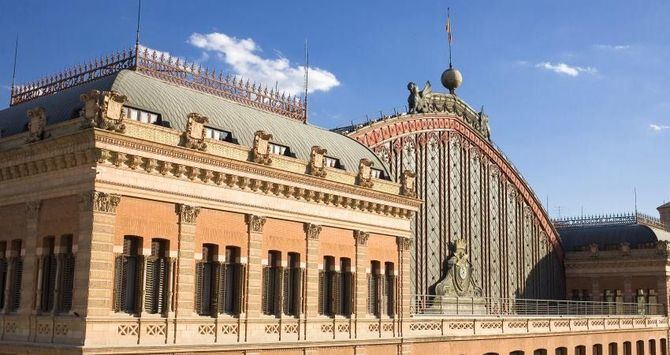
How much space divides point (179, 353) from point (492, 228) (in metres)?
42.4

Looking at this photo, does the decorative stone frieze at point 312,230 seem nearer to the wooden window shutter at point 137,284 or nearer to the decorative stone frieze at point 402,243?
the decorative stone frieze at point 402,243

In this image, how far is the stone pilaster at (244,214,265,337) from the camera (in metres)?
32.6

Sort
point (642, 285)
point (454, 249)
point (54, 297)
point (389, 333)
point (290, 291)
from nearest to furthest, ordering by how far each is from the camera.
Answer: point (54, 297)
point (290, 291)
point (389, 333)
point (454, 249)
point (642, 285)

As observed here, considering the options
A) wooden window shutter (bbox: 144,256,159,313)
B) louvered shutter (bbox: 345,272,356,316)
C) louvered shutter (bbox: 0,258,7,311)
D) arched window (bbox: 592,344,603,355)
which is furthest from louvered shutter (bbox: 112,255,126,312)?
arched window (bbox: 592,344,603,355)

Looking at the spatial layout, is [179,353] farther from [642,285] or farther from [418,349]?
[642,285]

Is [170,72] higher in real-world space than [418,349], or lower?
higher

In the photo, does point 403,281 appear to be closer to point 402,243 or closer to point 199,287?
point 402,243

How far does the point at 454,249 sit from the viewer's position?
60281 mm

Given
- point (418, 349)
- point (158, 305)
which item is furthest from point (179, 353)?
point (418, 349)

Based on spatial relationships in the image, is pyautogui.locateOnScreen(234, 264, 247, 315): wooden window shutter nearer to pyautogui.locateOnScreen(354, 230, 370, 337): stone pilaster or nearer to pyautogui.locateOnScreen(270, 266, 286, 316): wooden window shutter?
pyautogui.locateOnScreen(270, 266, 286, 316): wooden window shutter

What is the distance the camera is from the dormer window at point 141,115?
30.8m

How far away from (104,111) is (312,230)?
12.3m

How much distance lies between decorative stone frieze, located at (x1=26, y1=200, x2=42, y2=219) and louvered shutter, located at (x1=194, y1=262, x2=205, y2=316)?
257 inches

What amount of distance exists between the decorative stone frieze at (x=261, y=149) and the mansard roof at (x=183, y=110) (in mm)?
1477
